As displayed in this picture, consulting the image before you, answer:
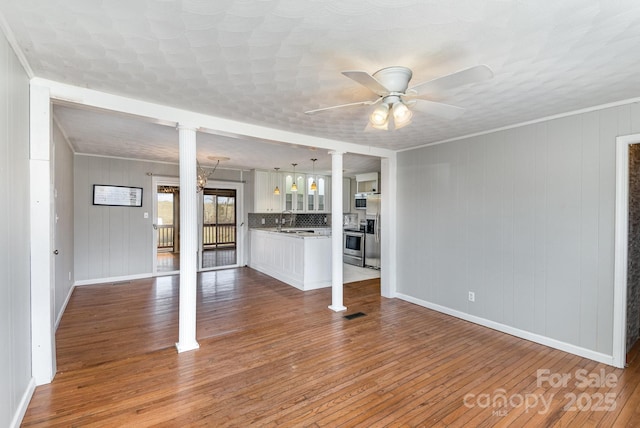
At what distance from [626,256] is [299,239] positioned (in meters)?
4.10

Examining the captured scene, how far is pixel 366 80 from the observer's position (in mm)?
1770

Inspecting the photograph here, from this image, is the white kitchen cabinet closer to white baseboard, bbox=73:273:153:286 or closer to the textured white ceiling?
white baseboard, bbox=73:273:153:286

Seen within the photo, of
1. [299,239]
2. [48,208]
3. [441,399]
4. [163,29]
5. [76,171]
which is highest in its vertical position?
[163,29]

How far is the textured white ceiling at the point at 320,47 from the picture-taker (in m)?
1.48

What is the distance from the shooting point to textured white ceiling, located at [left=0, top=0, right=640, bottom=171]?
148 cm

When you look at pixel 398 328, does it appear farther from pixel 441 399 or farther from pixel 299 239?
pixel 299 239

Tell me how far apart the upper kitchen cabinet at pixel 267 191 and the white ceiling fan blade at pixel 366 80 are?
528 centimetres

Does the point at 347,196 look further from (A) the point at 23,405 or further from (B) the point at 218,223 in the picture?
(A) the point at 23,405

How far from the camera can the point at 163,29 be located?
1655 millimetres

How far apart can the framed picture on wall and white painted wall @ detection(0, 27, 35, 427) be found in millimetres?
3782

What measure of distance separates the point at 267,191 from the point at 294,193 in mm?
739

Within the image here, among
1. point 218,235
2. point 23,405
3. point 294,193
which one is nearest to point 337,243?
point 23,405

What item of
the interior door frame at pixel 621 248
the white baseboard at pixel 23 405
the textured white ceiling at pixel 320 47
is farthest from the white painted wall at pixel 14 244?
the interior door frame at pixel 621 248

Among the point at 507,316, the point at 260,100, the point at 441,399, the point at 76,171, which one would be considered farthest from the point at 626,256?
the point at 76,171
